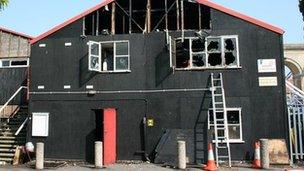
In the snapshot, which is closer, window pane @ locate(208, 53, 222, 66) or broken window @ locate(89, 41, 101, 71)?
window pane @ locate(208, 53, 222, 66)

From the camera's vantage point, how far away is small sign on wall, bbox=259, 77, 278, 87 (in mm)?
19422

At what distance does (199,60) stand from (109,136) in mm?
5812

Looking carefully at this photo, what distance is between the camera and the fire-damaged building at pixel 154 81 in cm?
1941

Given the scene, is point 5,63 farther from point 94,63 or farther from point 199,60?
point 199,60

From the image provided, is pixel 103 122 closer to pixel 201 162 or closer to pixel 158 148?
pixel 158 148

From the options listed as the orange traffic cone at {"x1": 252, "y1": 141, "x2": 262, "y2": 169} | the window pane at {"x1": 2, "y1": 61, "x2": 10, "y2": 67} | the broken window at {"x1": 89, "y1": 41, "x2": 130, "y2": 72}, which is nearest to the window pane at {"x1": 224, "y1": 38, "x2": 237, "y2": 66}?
the orange traffic cone at {"x1": 252, "y1": 141, "x2": 262, "y2": 169}

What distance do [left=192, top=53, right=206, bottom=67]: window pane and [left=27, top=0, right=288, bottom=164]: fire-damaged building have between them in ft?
0.17

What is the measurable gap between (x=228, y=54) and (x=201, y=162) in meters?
5.47

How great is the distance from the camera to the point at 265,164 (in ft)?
57.0

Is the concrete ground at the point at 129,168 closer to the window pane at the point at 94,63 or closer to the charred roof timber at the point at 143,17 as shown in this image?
the window pane at the point at 94,63

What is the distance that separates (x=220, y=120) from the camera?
19.3m

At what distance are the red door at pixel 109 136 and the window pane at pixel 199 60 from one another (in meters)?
4.69

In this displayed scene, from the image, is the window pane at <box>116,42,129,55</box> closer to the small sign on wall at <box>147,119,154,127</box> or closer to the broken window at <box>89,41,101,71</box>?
the broken window at <box>89,41,101,71</box>

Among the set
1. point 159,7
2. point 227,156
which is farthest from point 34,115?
point 227,156
